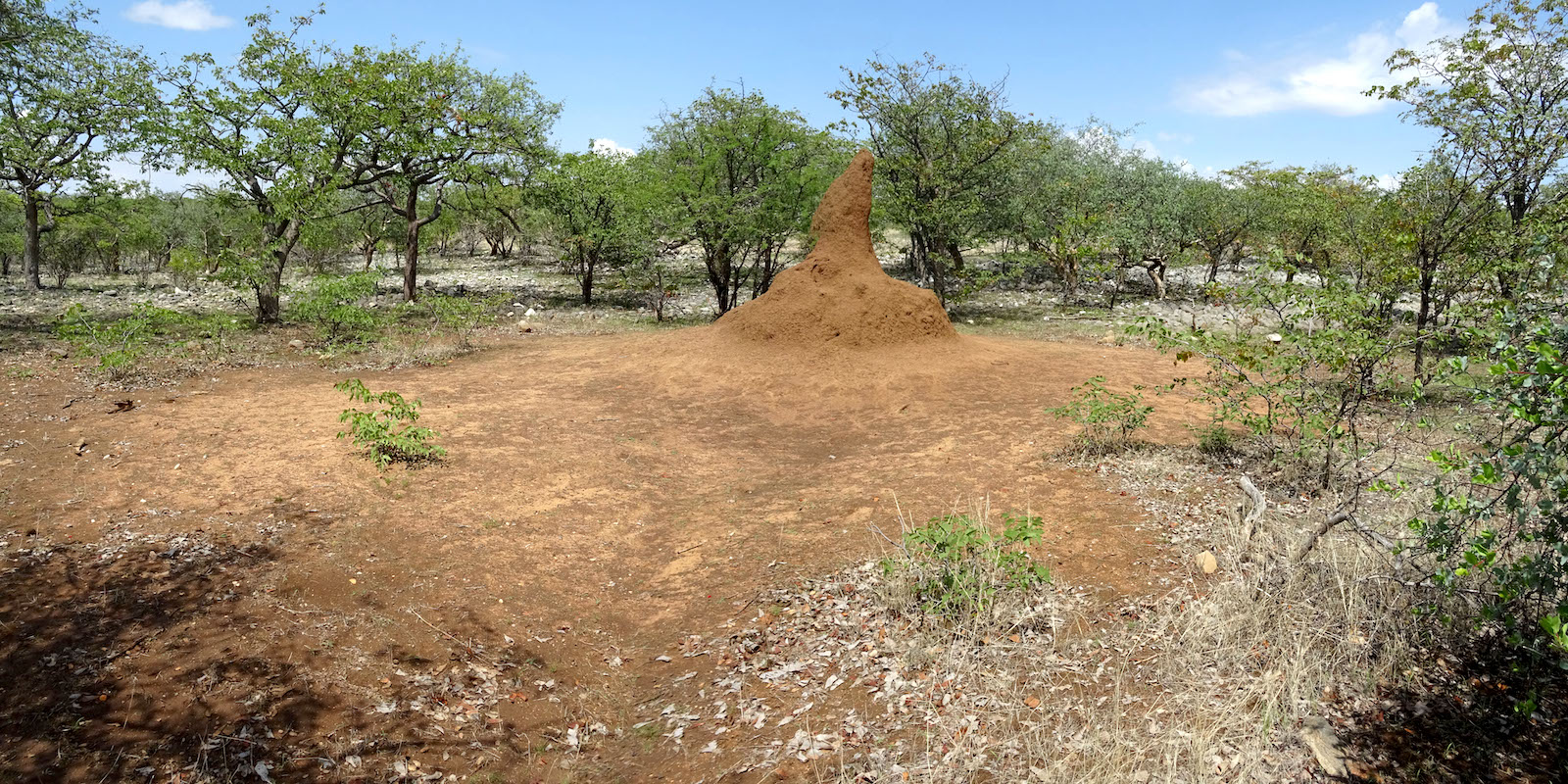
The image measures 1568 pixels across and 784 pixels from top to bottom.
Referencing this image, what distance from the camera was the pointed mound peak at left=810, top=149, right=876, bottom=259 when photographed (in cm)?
1445

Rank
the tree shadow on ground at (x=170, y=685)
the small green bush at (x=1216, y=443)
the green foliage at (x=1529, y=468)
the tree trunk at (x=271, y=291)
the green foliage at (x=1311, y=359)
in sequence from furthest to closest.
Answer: the tree trunk at (x=271, y=291) → the small green bush at (x=1216, y=443) → the green foliage at (x=1311, y=359) → the tree shadow on ground at (x=170, y=685) → the green foliage at (x=1529, y=468)

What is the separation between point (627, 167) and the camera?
2311 cm

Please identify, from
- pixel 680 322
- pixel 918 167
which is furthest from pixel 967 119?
pixel 680 322

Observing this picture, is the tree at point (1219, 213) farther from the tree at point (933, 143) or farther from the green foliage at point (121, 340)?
the green foliage at point (121, 340)

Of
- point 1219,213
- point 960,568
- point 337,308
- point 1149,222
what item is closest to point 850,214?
point 960,568

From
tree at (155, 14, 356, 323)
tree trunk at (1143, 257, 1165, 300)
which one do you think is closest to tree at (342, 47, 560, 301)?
tree at (155, 14, 356, 323)

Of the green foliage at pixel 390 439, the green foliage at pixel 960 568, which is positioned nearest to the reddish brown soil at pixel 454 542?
the green foliage at pixel 390 439

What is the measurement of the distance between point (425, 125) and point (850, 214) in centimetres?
1218

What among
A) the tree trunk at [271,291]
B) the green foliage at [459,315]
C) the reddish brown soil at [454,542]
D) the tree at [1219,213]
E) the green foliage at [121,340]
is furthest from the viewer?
the tree at [1219,213]

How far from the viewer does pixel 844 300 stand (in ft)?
45.9

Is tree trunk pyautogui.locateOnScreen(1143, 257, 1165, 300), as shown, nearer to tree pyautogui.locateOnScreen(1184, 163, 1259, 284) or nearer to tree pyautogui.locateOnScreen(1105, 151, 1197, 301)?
tree pyautogui.locateOnScreen(1105, 151, 1197, 301)

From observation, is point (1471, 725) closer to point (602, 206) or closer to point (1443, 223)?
point (1443, 223)

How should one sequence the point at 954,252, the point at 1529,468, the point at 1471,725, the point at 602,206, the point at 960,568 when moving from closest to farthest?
the point at 1529,468 < the point at 1471,725 < the point at 960,568 < the point at 602,206 < the point at 954,252

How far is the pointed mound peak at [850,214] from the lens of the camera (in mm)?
14453
